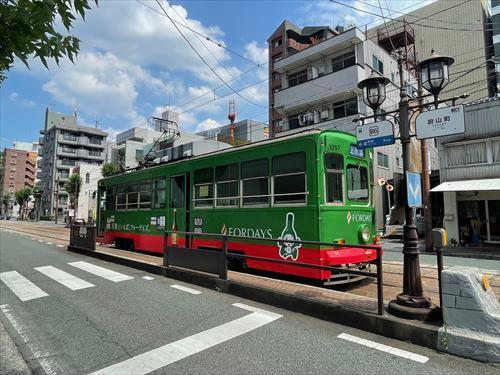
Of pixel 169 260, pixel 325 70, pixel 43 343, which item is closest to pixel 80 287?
pixel 169 260

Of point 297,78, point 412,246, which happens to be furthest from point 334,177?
point 297,78

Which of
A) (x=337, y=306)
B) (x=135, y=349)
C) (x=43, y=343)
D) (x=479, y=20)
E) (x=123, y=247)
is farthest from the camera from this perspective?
(x=479, y=20)

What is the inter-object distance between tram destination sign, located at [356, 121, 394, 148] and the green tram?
1258mm

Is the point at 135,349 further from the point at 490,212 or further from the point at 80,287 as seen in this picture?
the point at 490,212

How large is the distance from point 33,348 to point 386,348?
15.0 ft

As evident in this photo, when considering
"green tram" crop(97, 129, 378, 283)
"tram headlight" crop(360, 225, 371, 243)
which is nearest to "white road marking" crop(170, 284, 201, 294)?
"green tram" crop(97, 129, 378, 283)

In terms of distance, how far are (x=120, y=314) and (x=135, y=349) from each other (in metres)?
1.70

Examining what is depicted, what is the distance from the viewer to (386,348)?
4.37 metres

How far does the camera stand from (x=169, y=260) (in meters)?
9.29

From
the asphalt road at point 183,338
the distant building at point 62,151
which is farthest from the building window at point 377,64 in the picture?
the distant building at point 62,151

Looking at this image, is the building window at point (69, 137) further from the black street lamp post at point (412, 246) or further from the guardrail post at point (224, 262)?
the black street lamp post at point (412, 246)

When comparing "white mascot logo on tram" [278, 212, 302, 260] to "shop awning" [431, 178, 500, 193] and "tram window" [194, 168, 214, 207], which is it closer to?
"tram window" [194, 168, 214, 207]

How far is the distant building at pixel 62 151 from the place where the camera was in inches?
3127

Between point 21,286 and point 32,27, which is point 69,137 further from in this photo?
point 32,27
